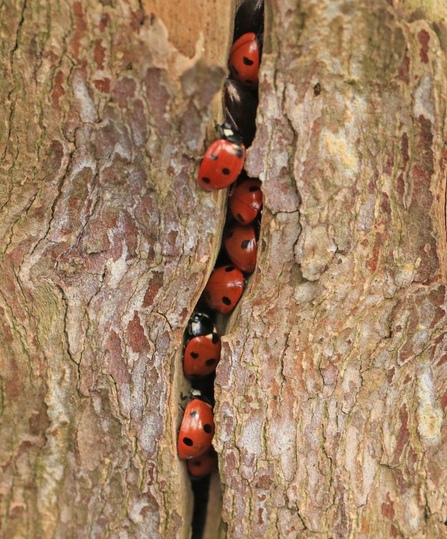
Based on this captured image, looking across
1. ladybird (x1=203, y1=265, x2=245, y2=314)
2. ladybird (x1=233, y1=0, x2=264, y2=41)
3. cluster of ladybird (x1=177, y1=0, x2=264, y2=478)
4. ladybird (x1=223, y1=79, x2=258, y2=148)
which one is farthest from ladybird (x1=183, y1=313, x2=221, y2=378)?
ladybird (x1=233, y1=0, x2=264, y2=41)

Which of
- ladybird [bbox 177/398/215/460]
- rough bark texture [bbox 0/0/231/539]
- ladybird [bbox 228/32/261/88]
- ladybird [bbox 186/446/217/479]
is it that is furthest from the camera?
ladybird [bbox 186/446/217/479]

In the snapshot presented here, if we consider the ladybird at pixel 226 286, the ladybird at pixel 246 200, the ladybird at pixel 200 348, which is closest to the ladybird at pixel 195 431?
the ladybird at pixel 200 348

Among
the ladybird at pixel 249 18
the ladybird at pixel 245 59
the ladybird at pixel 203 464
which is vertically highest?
the ladybird at pixel 249 18

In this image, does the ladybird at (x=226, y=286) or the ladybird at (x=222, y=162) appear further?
the ladybird at (x=226, y=286)

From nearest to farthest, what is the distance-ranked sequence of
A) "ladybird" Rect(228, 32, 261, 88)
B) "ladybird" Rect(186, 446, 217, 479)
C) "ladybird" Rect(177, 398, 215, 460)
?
1. "ladybird" Rect(228, 32, 261, 88)
2. "ladybird" Rect(177, 398, 215, 460)
3. "ladybird" Rect(186, 446, 217, 479)

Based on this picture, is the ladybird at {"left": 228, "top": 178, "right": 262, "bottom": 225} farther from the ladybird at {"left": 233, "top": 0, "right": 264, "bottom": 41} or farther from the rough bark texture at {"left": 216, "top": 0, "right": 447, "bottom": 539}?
the ladybird at {"left": 233, "top": 0, "right": 264, "bottom": 41}

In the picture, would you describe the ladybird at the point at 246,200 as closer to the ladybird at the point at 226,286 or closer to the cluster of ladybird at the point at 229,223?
the cluster of ladybird at the point at 229,223

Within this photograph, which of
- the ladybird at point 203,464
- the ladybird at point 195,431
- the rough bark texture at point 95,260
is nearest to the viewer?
the rough bark texture at point 95,260

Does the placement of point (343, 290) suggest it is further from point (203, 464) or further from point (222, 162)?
point (203, 464)
